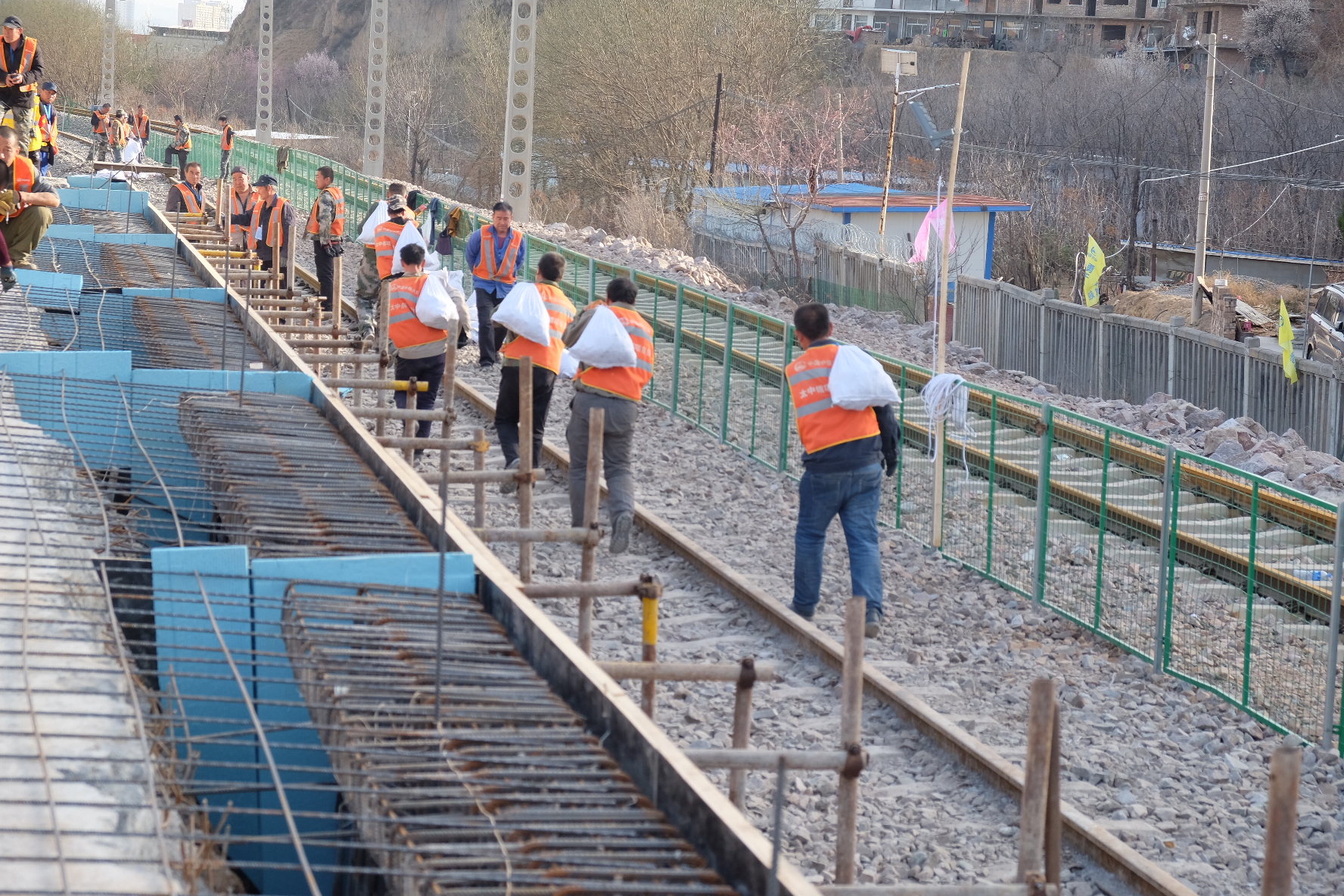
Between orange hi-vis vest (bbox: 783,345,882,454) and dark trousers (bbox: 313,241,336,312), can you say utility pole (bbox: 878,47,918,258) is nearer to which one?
dark trousers (bbox: 313,241,336,312)

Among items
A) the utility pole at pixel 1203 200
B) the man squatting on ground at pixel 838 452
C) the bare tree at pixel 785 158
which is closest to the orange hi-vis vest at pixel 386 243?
the man squatting on ground at pixel 838 452

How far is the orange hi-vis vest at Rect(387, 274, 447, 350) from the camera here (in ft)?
39.5

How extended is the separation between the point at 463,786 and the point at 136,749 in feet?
3.53

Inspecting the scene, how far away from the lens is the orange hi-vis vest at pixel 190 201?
2112 centimetres

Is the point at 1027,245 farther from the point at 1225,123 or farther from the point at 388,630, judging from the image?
the point at 388,630

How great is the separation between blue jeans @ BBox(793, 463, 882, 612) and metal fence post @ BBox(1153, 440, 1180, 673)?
1753 millimetres

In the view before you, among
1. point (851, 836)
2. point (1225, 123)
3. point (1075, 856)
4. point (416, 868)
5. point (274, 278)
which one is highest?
point (1225, 123)

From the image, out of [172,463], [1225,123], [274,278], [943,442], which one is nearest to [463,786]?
[172,463]

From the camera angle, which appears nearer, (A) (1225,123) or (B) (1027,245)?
(B) (1027,245)

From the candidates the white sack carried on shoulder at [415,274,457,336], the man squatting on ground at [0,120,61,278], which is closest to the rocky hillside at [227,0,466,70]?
the man squatting on ground at [0,120,61,278]

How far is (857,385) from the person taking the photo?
9.05m

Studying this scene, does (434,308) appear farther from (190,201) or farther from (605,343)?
(190,201)

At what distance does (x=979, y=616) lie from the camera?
10445 millimetres

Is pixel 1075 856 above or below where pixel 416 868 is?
below
